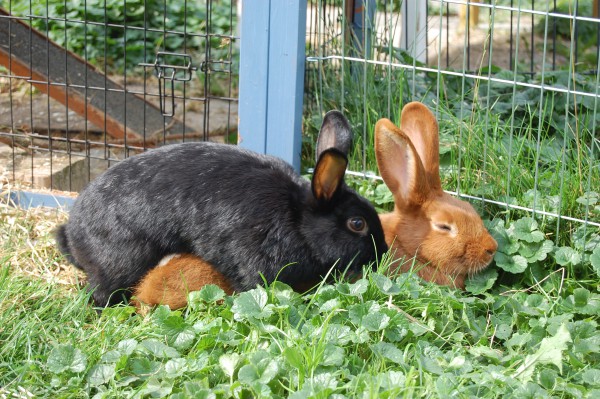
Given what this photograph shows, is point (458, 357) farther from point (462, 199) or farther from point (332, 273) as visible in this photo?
point (462, 199)

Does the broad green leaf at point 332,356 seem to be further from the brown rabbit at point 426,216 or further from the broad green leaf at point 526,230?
the broad green leaf at point 526,230

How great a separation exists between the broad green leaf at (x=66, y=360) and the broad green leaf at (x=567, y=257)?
5.88ft

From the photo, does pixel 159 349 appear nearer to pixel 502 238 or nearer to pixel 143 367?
pixel 143 367

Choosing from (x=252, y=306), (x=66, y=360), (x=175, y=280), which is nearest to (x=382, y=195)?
(x=175, y=280)

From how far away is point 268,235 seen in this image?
10.7 feet

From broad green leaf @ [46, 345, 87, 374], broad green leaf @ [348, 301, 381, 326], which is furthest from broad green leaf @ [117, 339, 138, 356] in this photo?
broad green leaf @ [348, 301, 381, 326]

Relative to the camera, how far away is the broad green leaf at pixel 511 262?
11.4 feet

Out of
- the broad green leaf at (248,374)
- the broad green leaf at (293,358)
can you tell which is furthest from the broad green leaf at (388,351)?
the broad green leaf at (248,374)

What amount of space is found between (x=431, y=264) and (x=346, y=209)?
18.2 inches

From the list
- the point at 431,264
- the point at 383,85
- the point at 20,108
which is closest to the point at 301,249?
the point at 431,264

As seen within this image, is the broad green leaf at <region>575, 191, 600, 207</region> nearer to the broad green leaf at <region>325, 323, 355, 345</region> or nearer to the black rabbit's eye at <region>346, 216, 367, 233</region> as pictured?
the black rabbit's eye at <region>346, 216, 367, 233</region>

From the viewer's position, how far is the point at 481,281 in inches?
139

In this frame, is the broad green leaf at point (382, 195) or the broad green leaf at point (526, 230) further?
the broad green leaf at point (382, 195)

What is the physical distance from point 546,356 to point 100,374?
1.30 m
